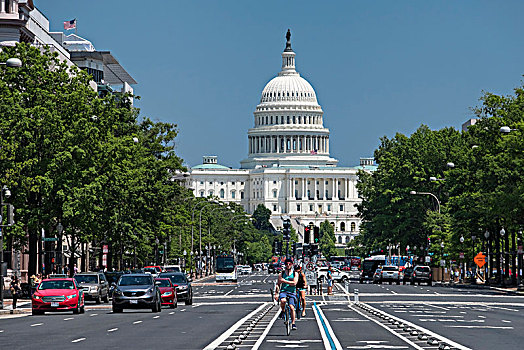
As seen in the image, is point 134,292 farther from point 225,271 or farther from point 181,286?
point 225,271

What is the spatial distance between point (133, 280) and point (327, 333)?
51.9ft

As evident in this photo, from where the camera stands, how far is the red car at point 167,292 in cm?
4966

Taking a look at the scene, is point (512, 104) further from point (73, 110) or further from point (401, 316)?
point (401, 316)

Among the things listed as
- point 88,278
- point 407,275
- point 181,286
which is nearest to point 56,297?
point 181,286

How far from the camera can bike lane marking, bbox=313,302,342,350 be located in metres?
24.2

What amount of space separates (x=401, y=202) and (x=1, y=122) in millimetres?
67432

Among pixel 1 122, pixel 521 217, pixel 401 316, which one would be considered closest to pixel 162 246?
pixel 521 217

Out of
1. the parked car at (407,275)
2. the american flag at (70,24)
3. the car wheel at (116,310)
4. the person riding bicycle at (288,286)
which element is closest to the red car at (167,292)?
the car wheel at (116,310)

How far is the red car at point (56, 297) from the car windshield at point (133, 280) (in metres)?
2.07

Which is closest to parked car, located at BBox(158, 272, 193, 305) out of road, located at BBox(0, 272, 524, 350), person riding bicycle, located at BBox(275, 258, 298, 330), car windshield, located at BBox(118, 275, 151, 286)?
road, located at BBox(0, 272, 524, 350)

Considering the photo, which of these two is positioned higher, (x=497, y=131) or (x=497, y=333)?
(x=497, y=131)

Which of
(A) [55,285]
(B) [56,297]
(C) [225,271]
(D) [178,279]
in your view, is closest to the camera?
(B) [56,297]

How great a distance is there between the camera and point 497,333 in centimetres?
2975

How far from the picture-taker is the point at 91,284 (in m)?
56.8
